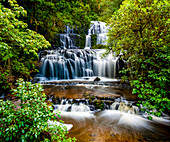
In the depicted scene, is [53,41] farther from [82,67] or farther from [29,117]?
[29,117]

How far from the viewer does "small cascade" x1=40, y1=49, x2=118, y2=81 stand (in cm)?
1147

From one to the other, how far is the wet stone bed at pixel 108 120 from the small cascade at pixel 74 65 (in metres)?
5.98

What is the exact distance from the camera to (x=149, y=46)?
3.71m

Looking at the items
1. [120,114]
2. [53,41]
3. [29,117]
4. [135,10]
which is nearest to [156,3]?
[135,10]

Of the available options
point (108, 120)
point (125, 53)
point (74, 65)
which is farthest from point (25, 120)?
point (74, 65)

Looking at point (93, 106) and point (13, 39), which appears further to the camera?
point (93, 106)

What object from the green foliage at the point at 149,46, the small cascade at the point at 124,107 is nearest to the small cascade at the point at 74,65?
the small cascade at the point at 124,107

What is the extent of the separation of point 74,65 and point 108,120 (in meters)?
8.13

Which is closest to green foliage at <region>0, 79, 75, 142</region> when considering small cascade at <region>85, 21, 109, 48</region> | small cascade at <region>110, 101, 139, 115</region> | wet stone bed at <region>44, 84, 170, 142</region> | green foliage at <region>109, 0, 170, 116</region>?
wet stone bed at <region>44, 84, 170, 142</region>

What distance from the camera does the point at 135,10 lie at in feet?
13.3

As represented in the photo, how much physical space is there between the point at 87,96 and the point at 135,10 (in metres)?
4.30

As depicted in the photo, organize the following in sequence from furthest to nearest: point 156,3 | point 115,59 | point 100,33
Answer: point 100,33, point 115,59, point 156,3

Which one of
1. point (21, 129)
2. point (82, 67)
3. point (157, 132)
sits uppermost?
point (82, 67)

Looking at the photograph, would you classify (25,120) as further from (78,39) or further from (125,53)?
(78,39)
